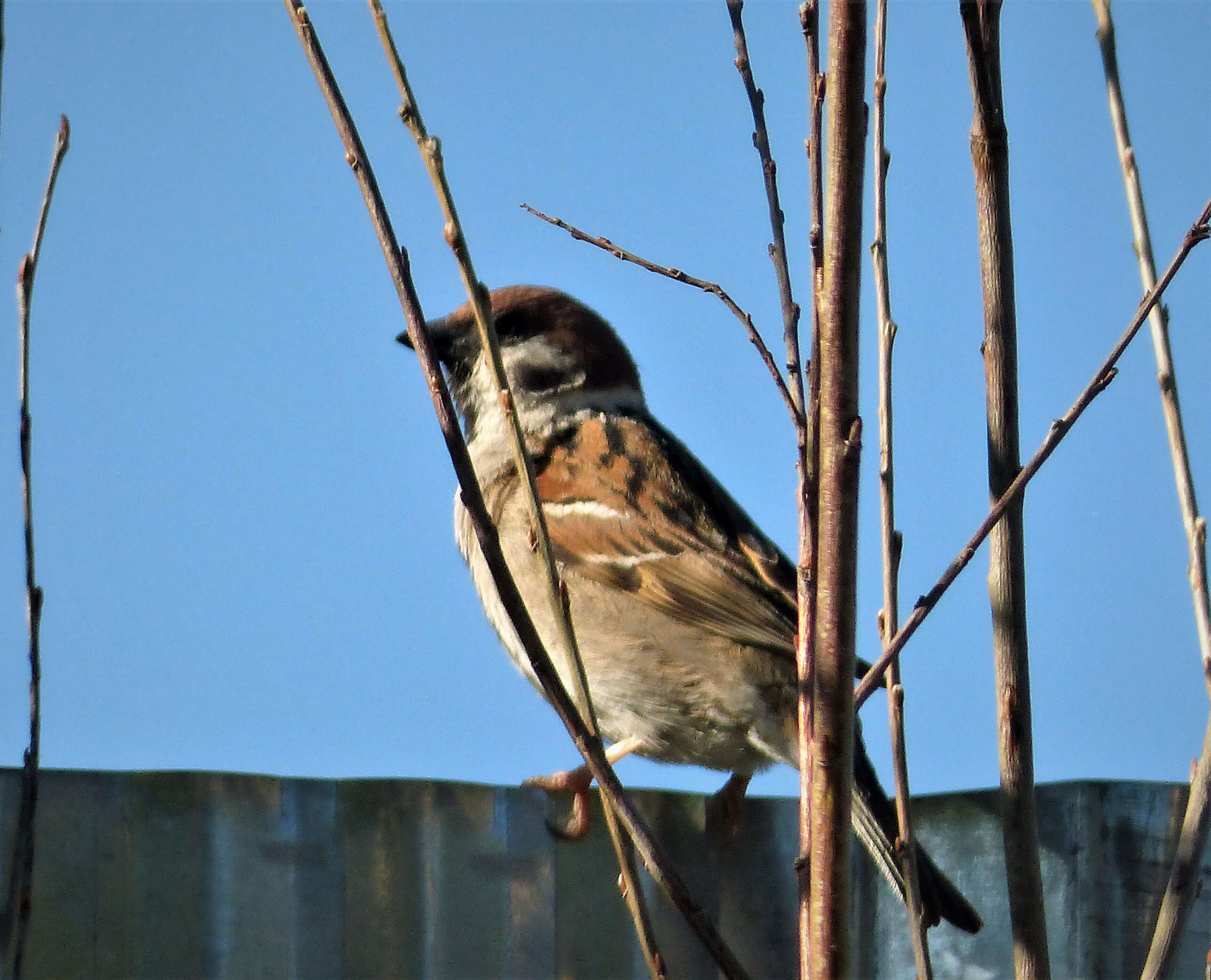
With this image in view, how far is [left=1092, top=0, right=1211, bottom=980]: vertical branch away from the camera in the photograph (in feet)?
3.84

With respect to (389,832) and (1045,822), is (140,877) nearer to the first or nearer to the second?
(389,832)

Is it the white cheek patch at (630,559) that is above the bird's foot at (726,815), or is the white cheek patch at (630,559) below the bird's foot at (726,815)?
above

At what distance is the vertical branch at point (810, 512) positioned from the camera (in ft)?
3.32

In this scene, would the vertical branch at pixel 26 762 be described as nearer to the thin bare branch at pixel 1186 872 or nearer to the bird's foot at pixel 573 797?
the bird's foot at pixel 573 797

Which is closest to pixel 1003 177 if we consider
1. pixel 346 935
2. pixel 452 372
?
pixel 346 935

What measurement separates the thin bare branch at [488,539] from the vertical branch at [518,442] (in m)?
0.02

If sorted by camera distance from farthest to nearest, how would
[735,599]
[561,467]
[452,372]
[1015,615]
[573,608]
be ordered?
[452,372], [561,467], [573,608], [735,599], [1015,615]

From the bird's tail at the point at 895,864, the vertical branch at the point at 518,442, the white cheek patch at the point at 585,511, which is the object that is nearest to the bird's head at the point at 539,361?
→ the white cheek patch at the point at 585,511

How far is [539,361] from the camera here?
355 centimetres

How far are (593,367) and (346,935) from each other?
210cm

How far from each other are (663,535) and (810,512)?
5.97ft

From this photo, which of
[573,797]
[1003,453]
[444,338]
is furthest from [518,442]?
[444,338]

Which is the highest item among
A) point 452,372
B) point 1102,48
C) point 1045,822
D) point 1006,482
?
point 452,372

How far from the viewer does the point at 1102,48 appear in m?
1.50
